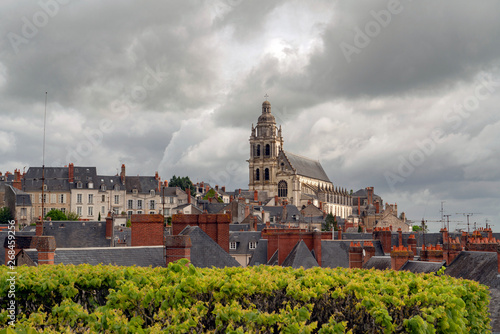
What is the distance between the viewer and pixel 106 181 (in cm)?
9444

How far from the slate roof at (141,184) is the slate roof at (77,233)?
5613cm

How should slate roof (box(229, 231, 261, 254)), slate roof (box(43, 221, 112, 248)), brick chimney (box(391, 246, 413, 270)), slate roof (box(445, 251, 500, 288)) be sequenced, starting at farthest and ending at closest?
slate roof (box(229, 231, 261, 254)) < slate roof (box(43, 221, 112, 248)) < brick chimney (box(391, 246, 413, 270)) < slate roof (box(445, 251, 500, 288))

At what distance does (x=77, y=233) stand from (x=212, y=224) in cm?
1663

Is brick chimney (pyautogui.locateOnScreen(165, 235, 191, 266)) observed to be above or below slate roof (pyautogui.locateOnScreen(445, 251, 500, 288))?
above

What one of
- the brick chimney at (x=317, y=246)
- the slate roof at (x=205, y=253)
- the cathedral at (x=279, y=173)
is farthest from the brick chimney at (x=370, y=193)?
the slate roof at (x=205, y=253)

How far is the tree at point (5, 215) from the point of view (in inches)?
3086

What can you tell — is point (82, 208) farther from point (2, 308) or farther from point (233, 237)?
point (2, 308)

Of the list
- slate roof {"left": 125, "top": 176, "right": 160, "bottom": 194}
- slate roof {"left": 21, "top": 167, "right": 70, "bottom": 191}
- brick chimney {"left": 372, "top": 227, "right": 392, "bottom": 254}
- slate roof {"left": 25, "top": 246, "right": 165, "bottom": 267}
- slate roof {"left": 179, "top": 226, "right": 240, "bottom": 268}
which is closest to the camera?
slate roof {"left": 25, "top": 246, "right": 165, "bottom": 267}

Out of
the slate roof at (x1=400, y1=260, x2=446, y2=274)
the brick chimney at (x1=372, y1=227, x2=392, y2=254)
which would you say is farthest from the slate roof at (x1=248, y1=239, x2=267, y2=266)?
the slate roof at (x1=400, y1=260, x2=446, y2=274)

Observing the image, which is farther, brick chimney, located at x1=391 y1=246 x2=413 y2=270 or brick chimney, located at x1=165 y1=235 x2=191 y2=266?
brick chimney, located at x1=391 y1=246 x2=413 y2=270

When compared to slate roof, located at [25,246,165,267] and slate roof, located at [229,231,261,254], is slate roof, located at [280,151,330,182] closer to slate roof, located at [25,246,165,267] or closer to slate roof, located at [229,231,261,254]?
slate roof, located at [229,231,261,254]

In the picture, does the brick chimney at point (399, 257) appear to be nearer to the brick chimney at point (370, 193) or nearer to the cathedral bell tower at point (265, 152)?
the cathedral bell tower at point (265, 152)

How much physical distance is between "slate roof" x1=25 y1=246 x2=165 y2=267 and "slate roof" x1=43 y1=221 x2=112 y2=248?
18200mm

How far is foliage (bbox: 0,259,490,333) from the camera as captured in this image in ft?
29.4
